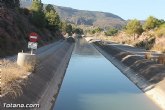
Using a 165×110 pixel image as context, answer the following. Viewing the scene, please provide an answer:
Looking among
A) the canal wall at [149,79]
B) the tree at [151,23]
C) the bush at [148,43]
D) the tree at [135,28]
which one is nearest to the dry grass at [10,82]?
the canal wall at [149,79]

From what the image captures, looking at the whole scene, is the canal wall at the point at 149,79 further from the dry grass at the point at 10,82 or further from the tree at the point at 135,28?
the tree at the point at 135,28

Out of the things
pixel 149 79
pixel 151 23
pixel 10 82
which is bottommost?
pixel 151 23

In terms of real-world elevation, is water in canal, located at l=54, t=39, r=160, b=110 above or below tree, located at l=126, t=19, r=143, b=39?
above

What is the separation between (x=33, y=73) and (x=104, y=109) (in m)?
5.17

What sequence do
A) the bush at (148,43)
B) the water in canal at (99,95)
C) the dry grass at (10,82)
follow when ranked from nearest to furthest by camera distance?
the dry grass at (10,82) → the water in canal at (99,95) → the bush at (148,43)

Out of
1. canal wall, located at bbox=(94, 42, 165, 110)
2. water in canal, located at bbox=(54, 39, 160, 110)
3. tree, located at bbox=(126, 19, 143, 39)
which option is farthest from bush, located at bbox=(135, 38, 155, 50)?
water in canal, located at bbox=(54, 39, 160, 110)

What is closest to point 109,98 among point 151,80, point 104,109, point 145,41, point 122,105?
point 122,105

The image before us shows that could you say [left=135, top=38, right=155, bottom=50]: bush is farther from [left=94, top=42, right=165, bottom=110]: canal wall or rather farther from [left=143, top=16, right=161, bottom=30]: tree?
[left=94, top=42, right=165, bottom=110]: canal wall

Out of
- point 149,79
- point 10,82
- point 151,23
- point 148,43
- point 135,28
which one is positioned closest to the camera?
point 10,82

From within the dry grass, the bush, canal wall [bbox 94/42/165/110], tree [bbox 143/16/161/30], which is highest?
the dry grass

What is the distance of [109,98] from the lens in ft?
89.1

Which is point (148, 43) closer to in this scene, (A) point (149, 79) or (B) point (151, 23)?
(B) point (151, 23)

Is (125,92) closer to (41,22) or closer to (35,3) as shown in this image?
(41,22)

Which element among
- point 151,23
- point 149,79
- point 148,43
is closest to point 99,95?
point 149,79
